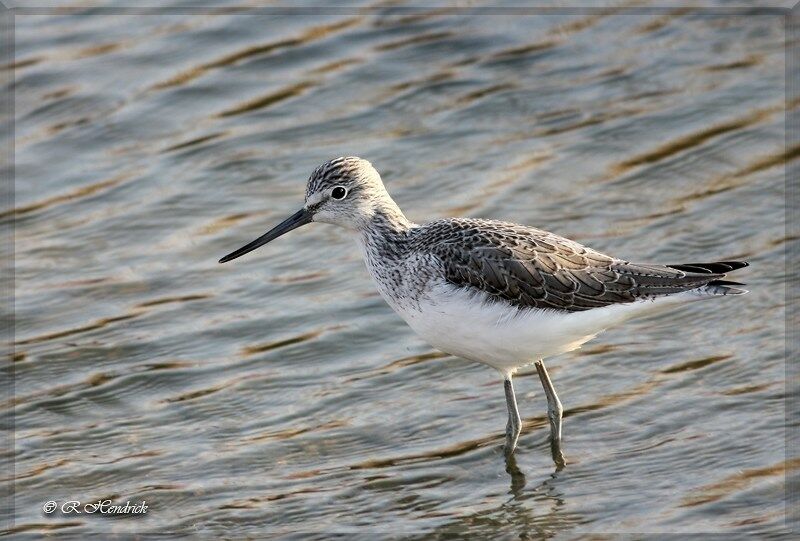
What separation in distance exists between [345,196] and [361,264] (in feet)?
8.31

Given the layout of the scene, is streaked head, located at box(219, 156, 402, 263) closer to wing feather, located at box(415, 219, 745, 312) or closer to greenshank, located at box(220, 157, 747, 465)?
greenshank, located at box(220, 157, 747, 465)

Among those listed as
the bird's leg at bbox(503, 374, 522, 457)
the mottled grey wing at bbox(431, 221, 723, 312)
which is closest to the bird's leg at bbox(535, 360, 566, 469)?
the bird's leg at bbox(503, 374, 522, 457)

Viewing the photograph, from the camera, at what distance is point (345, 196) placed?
889 cm

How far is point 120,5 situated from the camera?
15.8 m

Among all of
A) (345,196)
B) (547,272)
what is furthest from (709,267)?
(345,196)

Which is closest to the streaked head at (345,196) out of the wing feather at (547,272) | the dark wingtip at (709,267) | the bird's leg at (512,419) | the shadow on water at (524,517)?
the wing feather at (547,272)

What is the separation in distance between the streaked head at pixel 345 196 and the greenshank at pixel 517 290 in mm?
544

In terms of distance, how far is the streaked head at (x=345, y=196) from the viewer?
8.88 meters

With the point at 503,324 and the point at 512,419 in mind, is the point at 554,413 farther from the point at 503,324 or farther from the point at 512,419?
the point at 503,324

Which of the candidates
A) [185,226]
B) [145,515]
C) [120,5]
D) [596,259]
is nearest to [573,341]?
[596,259]

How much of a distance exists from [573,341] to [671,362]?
58.7 inches

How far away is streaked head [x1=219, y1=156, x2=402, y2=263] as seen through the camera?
8.88 metres

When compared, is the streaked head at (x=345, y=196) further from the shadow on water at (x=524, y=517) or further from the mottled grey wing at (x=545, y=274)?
the shadow on water at (x=524, y=517)

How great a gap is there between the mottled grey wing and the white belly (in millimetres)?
71
